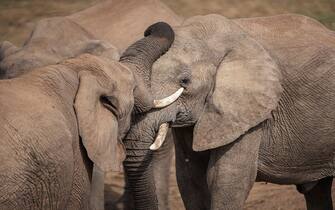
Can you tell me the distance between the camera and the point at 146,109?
540 cm

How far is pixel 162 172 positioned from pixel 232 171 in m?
1.65

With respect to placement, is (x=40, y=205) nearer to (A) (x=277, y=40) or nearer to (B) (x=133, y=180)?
(B) (x=133, y=180)

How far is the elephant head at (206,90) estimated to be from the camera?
5.62 meters

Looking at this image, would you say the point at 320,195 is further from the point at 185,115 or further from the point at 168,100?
the point at 168,100

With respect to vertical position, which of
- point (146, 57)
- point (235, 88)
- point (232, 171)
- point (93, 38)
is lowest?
point (93, 38)

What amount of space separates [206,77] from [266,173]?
0.92 metres

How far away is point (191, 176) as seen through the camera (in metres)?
6.40

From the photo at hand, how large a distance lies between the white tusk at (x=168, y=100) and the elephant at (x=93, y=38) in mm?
1683

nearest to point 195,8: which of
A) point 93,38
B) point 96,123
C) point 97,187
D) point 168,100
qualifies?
point 93,38

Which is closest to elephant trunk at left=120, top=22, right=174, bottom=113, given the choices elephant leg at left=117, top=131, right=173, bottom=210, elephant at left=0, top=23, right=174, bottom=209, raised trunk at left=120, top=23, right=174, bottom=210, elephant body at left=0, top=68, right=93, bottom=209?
raised trunk at left=120, top=23, right=174, bottom=210

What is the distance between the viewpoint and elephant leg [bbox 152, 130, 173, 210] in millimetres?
7473

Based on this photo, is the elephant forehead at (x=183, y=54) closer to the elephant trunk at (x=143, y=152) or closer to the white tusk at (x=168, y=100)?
the white tusk at (x=168, y=100)

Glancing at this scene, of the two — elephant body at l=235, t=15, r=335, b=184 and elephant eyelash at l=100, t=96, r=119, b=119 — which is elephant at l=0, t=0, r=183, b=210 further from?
elephant eyelash at l=100, t=96, r=119, b=119

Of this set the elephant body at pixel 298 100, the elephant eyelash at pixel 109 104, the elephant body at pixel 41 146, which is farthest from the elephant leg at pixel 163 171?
the elephant body at pixel 41 146
